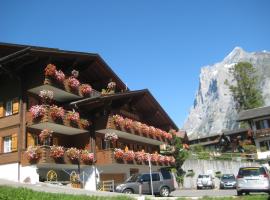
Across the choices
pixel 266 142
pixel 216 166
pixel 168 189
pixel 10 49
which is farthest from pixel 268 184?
pixel 266 142

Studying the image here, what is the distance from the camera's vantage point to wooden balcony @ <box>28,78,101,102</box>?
26.8 m

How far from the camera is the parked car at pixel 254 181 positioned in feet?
72.1

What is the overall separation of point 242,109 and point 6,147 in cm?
5361

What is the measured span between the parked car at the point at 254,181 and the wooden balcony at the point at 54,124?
1265 cm

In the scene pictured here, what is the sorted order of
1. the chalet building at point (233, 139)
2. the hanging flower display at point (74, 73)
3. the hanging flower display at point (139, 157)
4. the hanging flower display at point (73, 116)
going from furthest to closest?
the chalet building at point (233, 139)
the hanging flower display at point (139, 157)
the hanging flower display at point (74, 73)
the hanging flower display at point (73, 116)

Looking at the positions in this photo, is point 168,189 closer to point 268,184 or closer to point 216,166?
point 268,184

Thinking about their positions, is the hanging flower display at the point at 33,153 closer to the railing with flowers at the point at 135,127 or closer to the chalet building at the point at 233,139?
the railing with flowers at the point at 135,127

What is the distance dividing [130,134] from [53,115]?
9943 mm

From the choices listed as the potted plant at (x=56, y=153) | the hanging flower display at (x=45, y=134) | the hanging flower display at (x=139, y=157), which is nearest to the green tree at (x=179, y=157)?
the hanging flower display at (x=139, y=157)

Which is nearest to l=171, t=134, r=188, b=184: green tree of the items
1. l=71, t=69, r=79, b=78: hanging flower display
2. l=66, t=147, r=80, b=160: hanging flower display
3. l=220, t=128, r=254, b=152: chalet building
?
l=71, t=69, r=79, b=78: hanging flower display

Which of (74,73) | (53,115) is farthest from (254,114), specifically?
(53,115)

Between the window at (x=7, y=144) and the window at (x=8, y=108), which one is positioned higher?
the window at (x=8, y=108)

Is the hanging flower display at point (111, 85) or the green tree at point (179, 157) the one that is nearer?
the hanging flower display at point (111, 85)

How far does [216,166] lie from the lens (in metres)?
46.8
